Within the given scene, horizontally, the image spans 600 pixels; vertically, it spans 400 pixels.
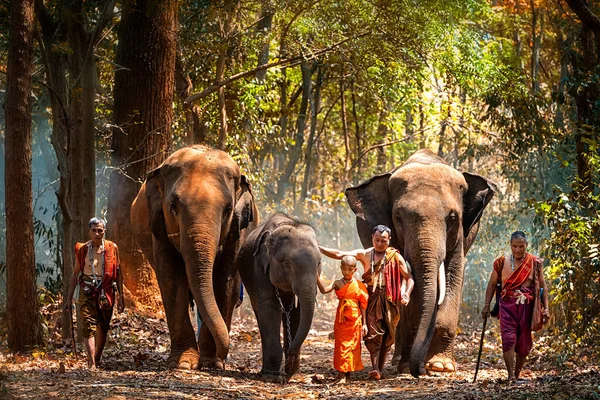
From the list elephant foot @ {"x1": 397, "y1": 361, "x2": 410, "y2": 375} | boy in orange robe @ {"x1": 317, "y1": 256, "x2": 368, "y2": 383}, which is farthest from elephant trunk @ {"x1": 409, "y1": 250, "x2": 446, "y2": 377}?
boy in orange robe @ {"x1": 317, "y1": 256, "x2": 368, "y2": 383}

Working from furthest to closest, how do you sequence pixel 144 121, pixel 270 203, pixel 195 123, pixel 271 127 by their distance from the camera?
pixel 270 203
pixel 271 127
pixel 195 123
pixel 144 121

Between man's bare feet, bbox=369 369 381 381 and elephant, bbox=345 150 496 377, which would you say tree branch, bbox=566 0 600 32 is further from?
man's bare feet, bbox=369 369 381 381

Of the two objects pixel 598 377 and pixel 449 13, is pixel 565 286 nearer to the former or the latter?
pixel 598 377

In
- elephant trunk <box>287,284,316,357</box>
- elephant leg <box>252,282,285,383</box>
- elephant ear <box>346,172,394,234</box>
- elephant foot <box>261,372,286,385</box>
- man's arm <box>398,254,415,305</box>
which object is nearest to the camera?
elephant trunk <box>287,284,316,357</box>

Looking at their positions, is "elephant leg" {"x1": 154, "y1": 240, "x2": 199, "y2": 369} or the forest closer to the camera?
the forest

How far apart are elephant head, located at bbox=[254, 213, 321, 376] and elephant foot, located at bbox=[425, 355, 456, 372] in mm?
1709

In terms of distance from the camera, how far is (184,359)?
41.5ft

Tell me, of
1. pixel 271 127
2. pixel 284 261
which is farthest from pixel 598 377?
pixel 271 127

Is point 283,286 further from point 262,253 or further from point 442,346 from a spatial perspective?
point 442,346

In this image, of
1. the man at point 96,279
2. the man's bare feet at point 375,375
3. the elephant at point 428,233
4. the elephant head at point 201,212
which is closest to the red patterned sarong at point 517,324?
the elephant at point 428,233

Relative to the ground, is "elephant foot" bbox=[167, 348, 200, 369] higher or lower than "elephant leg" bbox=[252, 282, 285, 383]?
lower

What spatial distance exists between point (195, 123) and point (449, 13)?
6268 mm

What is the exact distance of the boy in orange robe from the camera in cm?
1205

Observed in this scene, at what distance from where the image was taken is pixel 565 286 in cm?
1411
